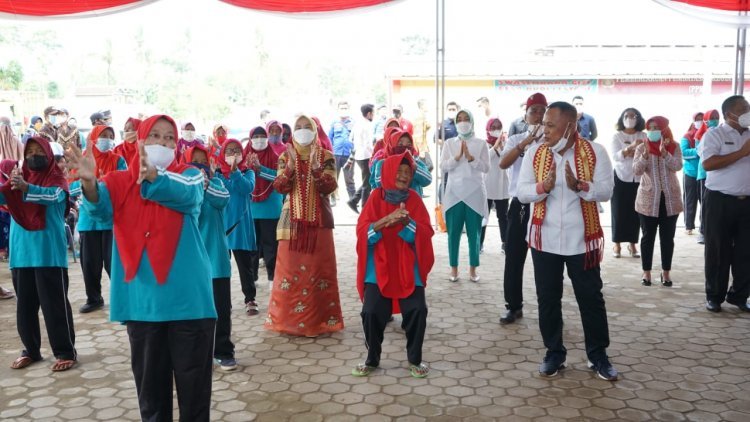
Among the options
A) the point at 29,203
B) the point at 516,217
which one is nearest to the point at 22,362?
the point at 29,203

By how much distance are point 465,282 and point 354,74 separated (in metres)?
30.5

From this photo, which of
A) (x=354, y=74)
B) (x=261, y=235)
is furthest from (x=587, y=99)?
(x=354, y=74)

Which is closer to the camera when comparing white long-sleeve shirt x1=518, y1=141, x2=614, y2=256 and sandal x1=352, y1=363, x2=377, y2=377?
white long-sleeve shirt x1=518, y1=141, x2=614, y2=256

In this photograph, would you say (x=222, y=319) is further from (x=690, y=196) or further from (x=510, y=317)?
(x=690, y=196)

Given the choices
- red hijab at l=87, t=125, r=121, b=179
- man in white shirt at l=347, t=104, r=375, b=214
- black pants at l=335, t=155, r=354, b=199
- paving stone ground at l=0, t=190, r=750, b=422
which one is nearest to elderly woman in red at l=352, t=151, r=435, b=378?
paving stone ground at l=0, t=190, r=750, b=422

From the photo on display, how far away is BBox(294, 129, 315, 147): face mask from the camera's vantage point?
4.90m

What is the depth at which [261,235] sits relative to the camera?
6.05 metres

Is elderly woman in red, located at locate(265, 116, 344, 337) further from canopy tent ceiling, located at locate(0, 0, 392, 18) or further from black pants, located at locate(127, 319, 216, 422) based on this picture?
canopy tent ceiling, located at locate(0, 0, 392, 18)

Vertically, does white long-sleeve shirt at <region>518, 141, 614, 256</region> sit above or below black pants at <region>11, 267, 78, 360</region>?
above

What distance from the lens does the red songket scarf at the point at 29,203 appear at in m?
4.19

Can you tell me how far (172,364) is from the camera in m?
2.96

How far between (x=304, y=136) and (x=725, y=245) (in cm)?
349

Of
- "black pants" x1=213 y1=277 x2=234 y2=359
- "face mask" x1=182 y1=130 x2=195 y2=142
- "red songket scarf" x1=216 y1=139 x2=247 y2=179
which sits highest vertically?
"face mask" x1=182 y1=130 x2=195 y2=142

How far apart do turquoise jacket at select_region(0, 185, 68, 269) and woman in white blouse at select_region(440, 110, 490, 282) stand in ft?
11.1
